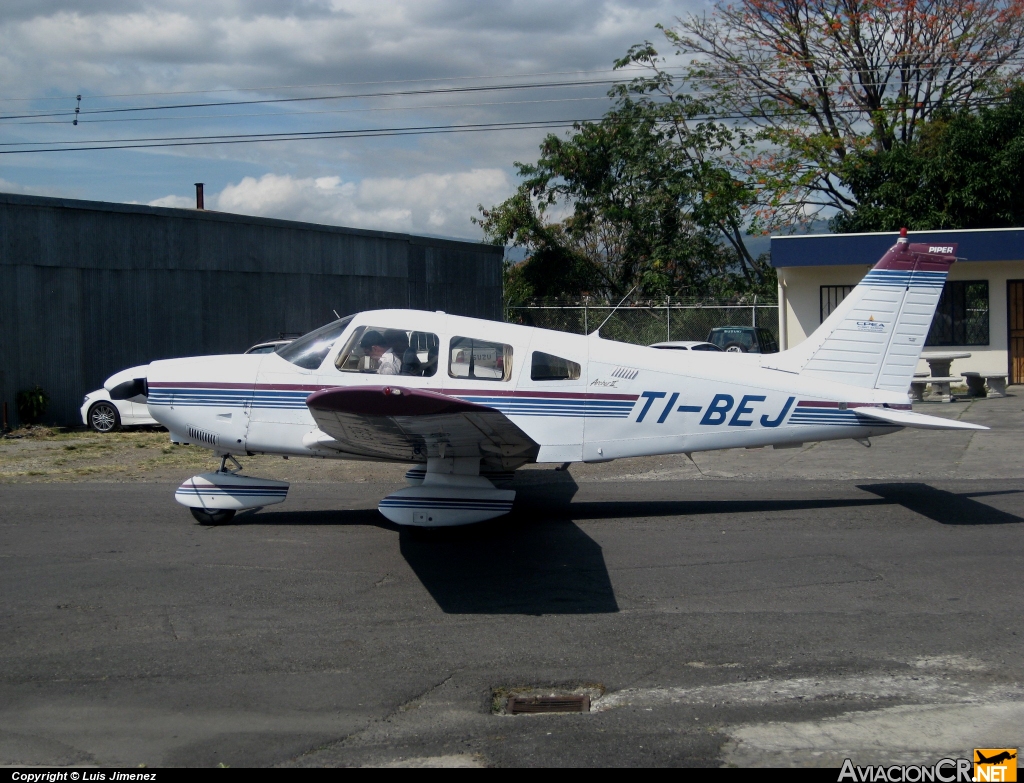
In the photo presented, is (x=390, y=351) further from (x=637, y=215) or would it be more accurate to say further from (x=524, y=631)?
(x=637, y=215)

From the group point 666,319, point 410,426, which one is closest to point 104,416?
point 410,426

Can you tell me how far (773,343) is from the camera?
22875 mm

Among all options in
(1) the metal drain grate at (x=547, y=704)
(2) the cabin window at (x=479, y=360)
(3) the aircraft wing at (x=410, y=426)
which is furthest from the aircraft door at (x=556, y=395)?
(1) the metal drain grate at (x=547, y=704)

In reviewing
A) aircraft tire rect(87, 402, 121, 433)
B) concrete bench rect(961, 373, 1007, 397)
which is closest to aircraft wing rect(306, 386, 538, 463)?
aircraft tire rect(87, 402, 121, 433)

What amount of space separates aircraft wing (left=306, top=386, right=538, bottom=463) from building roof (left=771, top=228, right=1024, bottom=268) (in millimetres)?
15311

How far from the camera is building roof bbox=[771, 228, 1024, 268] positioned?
20.1 m

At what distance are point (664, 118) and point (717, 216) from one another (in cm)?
411

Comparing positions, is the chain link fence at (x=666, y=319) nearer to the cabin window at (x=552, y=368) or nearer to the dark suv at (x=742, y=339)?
the dark suv at (x=742, y=339)

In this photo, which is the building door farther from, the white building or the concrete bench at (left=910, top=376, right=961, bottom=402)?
the concrete bench at (left=910, top=376, right=961, bottom=402)

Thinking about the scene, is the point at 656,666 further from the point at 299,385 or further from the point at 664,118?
the point at 664,118

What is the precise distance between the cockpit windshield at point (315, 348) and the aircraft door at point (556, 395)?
1.75 metres

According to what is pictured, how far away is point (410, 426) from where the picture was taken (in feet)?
21.8

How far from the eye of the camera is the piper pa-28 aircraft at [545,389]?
8.13m

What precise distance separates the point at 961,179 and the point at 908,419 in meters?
19.9
